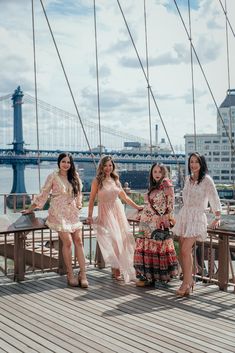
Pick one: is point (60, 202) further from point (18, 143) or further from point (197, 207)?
point (18, 143)

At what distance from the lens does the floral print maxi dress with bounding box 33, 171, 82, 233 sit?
→ 4.38 metres

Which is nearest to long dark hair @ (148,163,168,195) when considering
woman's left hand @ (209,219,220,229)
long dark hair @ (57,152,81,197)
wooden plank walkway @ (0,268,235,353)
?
A: woman's left hand @ (209,219,220,229)

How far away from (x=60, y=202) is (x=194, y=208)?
1188 mm

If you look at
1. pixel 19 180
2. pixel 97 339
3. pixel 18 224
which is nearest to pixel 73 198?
pixel 18 224

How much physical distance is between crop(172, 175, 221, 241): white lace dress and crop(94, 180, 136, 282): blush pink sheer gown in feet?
2.28

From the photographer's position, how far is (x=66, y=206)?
4414 millimetres

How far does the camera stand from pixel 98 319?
138 inches

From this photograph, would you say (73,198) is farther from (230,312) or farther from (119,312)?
(230,312)

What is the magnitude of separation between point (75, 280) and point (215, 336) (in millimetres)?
1576

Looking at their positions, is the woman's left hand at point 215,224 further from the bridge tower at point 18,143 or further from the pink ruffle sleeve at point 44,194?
the bridge tower at point 18,143

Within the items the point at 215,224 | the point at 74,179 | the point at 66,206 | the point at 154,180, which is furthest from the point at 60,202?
the point at 215,224

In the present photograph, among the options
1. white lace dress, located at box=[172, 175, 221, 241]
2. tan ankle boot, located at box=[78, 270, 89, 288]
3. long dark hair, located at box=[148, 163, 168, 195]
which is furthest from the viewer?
tan ankle boot, located at box=[78, 270, 89, 288]

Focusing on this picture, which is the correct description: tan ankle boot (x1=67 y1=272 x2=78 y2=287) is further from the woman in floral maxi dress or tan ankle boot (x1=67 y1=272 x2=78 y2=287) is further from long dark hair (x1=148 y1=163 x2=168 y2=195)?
long dark hair (x1=148 y1=163 x2=168 y2=195)

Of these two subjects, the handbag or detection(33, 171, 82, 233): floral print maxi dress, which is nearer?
the handbag
